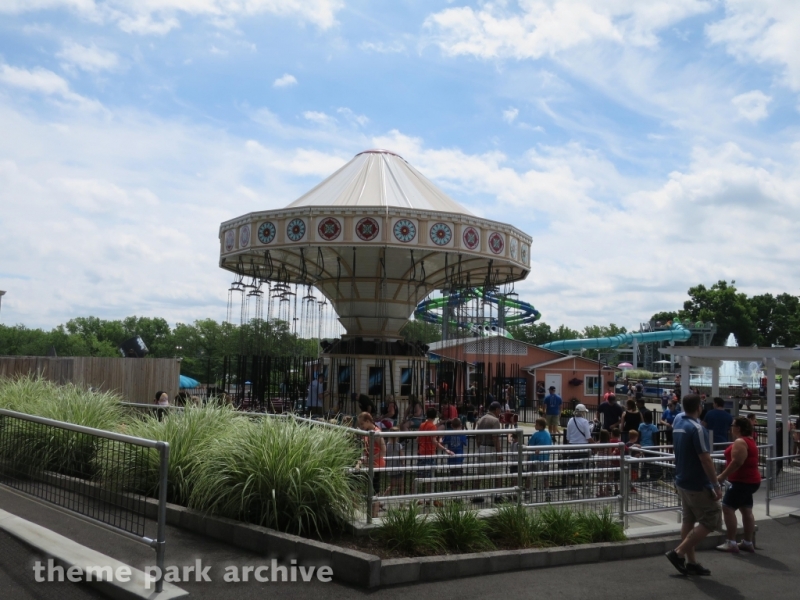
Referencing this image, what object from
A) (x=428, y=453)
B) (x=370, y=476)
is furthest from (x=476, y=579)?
(x=428, y=453)

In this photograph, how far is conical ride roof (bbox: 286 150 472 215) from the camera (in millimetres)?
17234

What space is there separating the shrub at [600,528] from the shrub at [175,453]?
3649mm

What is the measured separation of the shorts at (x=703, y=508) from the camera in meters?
6.49

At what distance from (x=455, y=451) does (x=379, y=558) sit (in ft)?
13.1

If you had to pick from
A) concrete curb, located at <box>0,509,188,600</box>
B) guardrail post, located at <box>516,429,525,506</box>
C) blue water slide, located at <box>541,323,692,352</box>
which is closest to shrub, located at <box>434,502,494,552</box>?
guardrail post, located at <box>516,429,525,506</box>

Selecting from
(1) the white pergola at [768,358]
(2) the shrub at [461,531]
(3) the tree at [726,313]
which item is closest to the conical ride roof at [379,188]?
(1) the white pergola at [768,358]

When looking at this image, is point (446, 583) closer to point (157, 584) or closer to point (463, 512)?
point (463, 512)

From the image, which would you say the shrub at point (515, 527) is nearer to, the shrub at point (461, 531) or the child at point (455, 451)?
the shrub at point (461, 531)

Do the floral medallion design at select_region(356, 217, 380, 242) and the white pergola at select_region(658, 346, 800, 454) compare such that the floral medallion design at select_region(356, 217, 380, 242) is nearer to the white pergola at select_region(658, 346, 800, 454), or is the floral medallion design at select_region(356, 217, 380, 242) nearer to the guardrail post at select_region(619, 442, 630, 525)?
the white pergola at select_region(658, 346, 800, 454)

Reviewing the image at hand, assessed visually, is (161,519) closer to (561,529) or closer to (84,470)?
(84,470)

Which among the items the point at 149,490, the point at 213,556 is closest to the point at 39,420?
the point at 149,490

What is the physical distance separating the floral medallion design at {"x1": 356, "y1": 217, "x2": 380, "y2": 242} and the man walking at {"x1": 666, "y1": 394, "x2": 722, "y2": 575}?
984cm

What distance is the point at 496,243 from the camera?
17016 millimetres

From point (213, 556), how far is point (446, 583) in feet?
6.61
